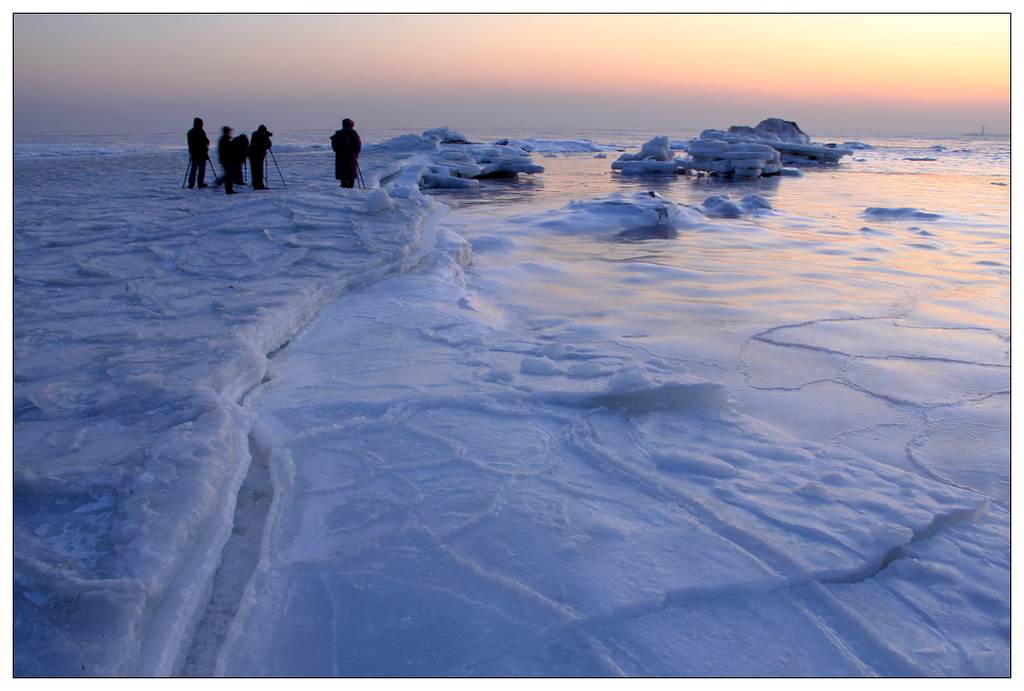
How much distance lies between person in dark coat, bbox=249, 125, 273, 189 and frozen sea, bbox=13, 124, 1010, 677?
5938 mm

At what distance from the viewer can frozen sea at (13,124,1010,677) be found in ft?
6.17

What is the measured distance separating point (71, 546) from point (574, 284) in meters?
4.61

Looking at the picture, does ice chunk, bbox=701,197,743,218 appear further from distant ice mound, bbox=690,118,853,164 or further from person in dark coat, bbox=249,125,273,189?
distant ice mound, bbox=690,118,853,164

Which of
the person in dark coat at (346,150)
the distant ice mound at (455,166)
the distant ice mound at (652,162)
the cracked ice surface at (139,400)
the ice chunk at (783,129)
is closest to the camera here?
the cracked ice surface at (139,400)

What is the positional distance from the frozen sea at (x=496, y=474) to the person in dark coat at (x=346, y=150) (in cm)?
580

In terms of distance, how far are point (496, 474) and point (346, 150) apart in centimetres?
988

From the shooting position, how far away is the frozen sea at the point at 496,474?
1881 millimetres

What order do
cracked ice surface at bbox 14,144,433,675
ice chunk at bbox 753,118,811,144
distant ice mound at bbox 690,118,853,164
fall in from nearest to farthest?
cracked ice surface at bbox 14,144,433,675 → distant ice mound at bbox 690,118,853,164 → ice chunk at bbox 753,118,811,144

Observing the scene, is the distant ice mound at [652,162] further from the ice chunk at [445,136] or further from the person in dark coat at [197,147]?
the person in dark coat at [197,147]

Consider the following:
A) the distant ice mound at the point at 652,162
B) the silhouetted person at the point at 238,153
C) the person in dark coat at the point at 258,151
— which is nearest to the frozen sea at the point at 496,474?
the silhouetted person at the point at 238,153

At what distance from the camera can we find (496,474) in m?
2.69

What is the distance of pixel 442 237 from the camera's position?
7965 millimetres

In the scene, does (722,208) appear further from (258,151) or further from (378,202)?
(258,151)

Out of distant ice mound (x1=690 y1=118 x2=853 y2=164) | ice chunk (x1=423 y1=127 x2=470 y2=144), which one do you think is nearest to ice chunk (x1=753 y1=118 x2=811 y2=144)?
distant ice mound (x1=690 y1=118 x2=853 y2=164)
